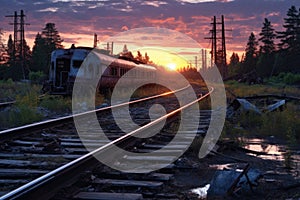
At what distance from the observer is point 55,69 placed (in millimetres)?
22609

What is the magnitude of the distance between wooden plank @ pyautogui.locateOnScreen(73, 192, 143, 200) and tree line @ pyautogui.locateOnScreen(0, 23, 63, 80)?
6072 cm

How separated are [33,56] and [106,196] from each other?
283 ft

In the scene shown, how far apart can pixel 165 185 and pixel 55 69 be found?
18.7 metres

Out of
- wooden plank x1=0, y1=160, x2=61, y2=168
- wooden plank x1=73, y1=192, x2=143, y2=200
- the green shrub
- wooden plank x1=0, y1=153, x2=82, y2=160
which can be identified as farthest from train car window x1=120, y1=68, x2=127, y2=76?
wooden plank x1=73, y1=192, x2=143, y2=200

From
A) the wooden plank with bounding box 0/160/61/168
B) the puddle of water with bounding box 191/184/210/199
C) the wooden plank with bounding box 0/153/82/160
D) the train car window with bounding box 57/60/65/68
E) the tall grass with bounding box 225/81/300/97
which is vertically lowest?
the puddle of water with bounding box 191/184/210/199

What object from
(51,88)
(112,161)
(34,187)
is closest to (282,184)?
(112,161)

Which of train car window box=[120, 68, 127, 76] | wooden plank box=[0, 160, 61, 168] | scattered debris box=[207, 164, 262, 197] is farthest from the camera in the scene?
train car window box=[120, 68, 127, 76]

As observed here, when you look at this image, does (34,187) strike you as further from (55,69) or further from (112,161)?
(55,69)

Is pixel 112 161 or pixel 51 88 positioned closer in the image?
pixel 112 161

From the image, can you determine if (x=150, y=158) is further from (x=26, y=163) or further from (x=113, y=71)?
(x=113, y=71)

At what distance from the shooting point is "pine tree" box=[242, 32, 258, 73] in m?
94.4

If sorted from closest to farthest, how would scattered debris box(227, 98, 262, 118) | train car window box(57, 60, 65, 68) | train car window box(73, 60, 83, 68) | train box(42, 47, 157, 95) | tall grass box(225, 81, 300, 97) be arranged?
scattered debris box(227, 98, 262, 118)
train box(42, 47, 157, 95)
train car window box(73, 60, 83, 68)
train car window box(57, 60, 65, 68)
tall grass box(225, 81, 300, 97)

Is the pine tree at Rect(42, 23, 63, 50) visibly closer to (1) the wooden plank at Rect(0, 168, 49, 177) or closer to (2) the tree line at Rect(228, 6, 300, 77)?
(2) the tree line at Rect(228, 6, 300, 77)

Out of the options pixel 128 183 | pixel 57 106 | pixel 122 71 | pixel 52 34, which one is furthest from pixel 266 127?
pixel 52 34
